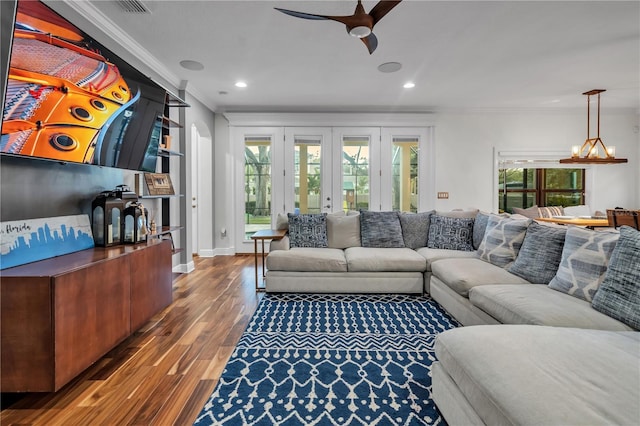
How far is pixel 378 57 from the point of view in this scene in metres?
3.43

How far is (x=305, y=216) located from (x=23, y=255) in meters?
2.56

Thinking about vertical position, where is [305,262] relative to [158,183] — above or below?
below

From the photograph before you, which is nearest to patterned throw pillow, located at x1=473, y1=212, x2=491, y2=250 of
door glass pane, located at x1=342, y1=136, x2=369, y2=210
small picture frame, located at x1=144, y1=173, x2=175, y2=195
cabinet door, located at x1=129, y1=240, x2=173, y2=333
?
door glass pane, located at x1=342, y1=136, x2=369, y2=210

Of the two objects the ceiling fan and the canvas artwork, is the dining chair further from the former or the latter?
the canvas artwork

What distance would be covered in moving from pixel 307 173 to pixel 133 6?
3.52m

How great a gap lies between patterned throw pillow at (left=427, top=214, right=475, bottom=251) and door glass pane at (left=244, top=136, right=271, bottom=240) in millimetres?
3077

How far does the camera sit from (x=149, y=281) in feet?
8.00

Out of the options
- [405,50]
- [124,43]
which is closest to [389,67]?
[405,50]

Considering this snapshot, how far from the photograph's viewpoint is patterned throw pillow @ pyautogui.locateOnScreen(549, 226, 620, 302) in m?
1.79

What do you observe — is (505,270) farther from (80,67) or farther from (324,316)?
(80,67)

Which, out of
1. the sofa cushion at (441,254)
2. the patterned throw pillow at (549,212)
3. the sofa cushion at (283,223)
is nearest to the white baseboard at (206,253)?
the sofa cushion at (283,223)

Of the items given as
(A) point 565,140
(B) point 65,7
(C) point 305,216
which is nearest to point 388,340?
(C) point 305,216

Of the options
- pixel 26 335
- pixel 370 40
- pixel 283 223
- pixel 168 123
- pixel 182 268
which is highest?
pixel 370 40

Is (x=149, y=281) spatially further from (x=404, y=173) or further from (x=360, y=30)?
(x=404, y=173)
